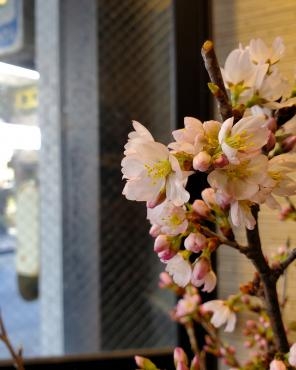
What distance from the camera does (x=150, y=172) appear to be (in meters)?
0.36

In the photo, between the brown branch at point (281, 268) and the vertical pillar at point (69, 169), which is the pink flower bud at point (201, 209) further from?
the vertical pillar at point (69, 169)

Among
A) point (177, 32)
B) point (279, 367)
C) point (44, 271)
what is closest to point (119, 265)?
point (44, 271)

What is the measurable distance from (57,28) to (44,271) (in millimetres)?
739

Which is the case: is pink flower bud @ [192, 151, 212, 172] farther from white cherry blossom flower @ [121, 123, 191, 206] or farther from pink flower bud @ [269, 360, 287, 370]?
pink flower bud @ [269, 360, 287, 370]

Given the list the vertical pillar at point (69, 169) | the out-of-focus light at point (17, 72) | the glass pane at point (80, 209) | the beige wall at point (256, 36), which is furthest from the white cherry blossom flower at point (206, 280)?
the out-of-focus light at point (17, 72)

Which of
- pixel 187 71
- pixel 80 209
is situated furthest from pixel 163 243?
pixel 80 209

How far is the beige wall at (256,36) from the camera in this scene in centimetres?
80

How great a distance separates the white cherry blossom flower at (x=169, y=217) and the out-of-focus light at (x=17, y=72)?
3.01 feet

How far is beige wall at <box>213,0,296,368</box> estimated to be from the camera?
80 cm

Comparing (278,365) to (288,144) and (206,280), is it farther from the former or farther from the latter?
(288,144)

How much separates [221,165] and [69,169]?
939 mm

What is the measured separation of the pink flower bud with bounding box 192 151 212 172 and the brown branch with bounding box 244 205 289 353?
0.09 meters

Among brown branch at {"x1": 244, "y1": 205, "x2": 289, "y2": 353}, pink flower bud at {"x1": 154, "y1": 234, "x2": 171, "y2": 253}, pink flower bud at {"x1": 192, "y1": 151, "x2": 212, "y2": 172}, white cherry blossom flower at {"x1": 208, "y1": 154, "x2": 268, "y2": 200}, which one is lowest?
brown branch at {"x1": 244, "y1": 205, "x2": 289, "y2": 353}

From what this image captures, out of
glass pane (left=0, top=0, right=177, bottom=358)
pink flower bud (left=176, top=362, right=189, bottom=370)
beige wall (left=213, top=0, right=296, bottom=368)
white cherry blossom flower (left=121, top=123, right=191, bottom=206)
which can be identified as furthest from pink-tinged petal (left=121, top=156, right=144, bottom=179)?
glass pane (left=0, top=0, right=177, bottom=358)
